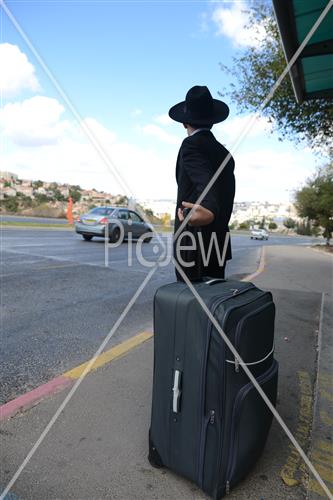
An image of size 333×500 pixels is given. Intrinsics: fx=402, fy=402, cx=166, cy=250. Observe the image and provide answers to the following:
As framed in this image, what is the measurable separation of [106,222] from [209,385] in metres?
14.9

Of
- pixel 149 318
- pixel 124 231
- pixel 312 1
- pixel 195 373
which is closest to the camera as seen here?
pixel 195 373

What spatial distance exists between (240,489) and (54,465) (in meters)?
0.96

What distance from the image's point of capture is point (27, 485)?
195 cm

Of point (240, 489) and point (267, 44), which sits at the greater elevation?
point (267, 44)

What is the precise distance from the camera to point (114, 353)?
12.6 feet

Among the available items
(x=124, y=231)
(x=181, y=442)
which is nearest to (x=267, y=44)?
(x=124, y=231)

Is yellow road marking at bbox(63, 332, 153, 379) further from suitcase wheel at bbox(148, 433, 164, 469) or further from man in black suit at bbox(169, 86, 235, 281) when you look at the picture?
man in black suit at bbox(169, 86, 235, 281)

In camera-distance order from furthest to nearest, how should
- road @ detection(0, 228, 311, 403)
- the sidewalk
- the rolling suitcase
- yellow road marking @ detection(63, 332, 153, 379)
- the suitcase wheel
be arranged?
road @ detection(0, 228, 311, 403)
yellow road marking @ detection(63, 332, 153, 379)
the suitcase wheel
the sidewalk
the rolling suitcase

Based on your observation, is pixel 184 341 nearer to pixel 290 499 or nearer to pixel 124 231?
pixel 290 499

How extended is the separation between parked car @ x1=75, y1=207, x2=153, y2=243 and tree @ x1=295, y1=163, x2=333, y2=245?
1928cm

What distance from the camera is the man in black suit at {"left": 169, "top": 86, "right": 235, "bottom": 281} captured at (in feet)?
7.10

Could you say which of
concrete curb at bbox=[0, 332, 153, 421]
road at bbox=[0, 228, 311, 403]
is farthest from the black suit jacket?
road at bbox=[0, 228, 311, 403]

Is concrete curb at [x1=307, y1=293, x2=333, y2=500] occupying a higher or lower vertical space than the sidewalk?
higher

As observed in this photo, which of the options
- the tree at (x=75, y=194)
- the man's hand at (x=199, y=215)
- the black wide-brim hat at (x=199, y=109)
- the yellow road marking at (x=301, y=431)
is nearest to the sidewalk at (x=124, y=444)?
the yellow road marking at (x=301, y=431)
